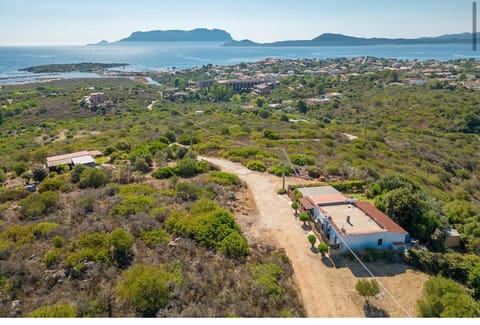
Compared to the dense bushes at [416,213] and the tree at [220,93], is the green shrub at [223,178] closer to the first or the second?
the dense bushes at [416,213]

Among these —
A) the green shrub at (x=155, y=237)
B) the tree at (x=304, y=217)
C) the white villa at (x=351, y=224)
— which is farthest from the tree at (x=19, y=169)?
the tree at (x=304, y=217)

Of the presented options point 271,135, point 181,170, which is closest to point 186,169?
point 181,170

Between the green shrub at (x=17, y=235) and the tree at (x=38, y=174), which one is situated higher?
the green shrub at (x=17, y=235)

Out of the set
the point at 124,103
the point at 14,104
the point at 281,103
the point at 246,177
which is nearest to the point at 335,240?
the point at 246,177

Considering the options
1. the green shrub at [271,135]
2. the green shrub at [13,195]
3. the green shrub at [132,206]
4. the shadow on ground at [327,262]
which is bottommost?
the green shrub at [271,135]

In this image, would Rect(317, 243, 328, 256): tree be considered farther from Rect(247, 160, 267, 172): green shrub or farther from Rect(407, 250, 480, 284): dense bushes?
Rect(247, 160, 267, 172): green shrub

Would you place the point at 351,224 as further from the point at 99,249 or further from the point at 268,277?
the point at 99,249

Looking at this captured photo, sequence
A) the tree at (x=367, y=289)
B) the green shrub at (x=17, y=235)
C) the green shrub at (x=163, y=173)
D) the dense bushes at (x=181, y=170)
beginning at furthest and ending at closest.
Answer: the dense bushes at (x=181, y=170), the green shrub at (x=163, y=173), the green shrub at (x=17, y=235), the tree at (x=367, y=289)
